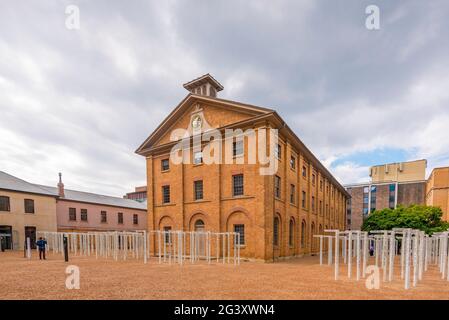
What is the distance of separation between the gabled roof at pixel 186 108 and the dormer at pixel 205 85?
254 centimetres

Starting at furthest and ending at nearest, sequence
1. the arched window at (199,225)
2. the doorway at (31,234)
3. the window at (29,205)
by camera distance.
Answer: the window at (29,205)
the doorway at (31,234)
the arched window at (199,225)

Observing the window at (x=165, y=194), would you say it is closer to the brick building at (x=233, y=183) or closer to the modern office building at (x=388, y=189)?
the brick building at (x=233, y=183)

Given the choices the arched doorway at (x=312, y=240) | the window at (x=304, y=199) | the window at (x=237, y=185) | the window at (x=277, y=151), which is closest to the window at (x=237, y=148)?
the window at (x=237, y=185)

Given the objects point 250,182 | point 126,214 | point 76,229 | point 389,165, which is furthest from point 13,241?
point 389,165

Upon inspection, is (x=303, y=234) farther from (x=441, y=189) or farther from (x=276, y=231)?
(x=441, y=189)

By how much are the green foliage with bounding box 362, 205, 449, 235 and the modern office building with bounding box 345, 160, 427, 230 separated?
31898mm

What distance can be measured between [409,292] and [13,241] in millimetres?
39146

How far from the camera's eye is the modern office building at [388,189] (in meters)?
62.6

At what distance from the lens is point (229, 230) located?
1981cm

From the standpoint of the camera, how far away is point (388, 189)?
6500 cm

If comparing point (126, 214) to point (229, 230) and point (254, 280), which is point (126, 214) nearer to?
point (229, 230)

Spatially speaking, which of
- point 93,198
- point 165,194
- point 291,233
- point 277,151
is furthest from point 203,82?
point 93,198

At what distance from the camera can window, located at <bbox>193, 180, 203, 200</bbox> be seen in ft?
72.4

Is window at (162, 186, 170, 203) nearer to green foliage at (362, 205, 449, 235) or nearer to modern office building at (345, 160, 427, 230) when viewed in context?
green foliage at (362, 205, 449, 235)
